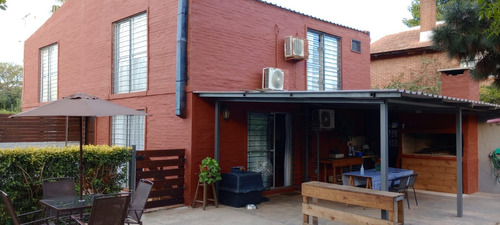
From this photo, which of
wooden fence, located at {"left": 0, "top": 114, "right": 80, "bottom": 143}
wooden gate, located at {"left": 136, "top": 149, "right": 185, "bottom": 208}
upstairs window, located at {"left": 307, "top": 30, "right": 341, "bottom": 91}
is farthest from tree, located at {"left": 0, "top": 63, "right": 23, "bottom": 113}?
wooden gate, located at {"left": 136, "top": 149, "right": 185, "bottom": 208}

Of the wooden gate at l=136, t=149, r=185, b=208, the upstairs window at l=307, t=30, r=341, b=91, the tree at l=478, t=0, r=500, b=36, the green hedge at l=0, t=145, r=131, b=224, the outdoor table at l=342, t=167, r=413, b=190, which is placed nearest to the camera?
the tree at l=478, t=0, r=500, b=36

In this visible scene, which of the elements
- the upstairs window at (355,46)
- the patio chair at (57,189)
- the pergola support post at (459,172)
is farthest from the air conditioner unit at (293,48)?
the patio chair at (57,189)

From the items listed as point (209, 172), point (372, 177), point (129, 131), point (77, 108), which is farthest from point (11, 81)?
point (372, 177)

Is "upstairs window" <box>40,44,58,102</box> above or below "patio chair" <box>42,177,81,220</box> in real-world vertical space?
above

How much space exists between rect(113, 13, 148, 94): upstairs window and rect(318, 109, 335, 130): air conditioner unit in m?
4.53

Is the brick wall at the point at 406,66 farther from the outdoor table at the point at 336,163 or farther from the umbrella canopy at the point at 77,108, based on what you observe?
the umbrella canopy at the point at 77,108

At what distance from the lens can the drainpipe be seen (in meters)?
8.38

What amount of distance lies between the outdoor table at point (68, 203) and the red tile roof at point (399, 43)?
1519 centimetres

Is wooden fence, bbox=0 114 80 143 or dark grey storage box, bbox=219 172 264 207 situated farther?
wooden fence, bbox=0 114 80 143

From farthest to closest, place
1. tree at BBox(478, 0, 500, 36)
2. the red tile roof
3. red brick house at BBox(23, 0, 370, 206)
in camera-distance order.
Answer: the red tile roof
red brick house at BBox(23, 0, 370, 206)
tree at BBox(478, 0, 500, 36)

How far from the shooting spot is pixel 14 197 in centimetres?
611

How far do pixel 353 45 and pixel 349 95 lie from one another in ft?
24.4

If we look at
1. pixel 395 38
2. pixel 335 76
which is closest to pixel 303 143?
pixel 335 76

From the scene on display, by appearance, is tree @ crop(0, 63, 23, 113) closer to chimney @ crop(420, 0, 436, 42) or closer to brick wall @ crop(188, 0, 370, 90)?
brick wall @ crop(188, 0, 370, 90)
